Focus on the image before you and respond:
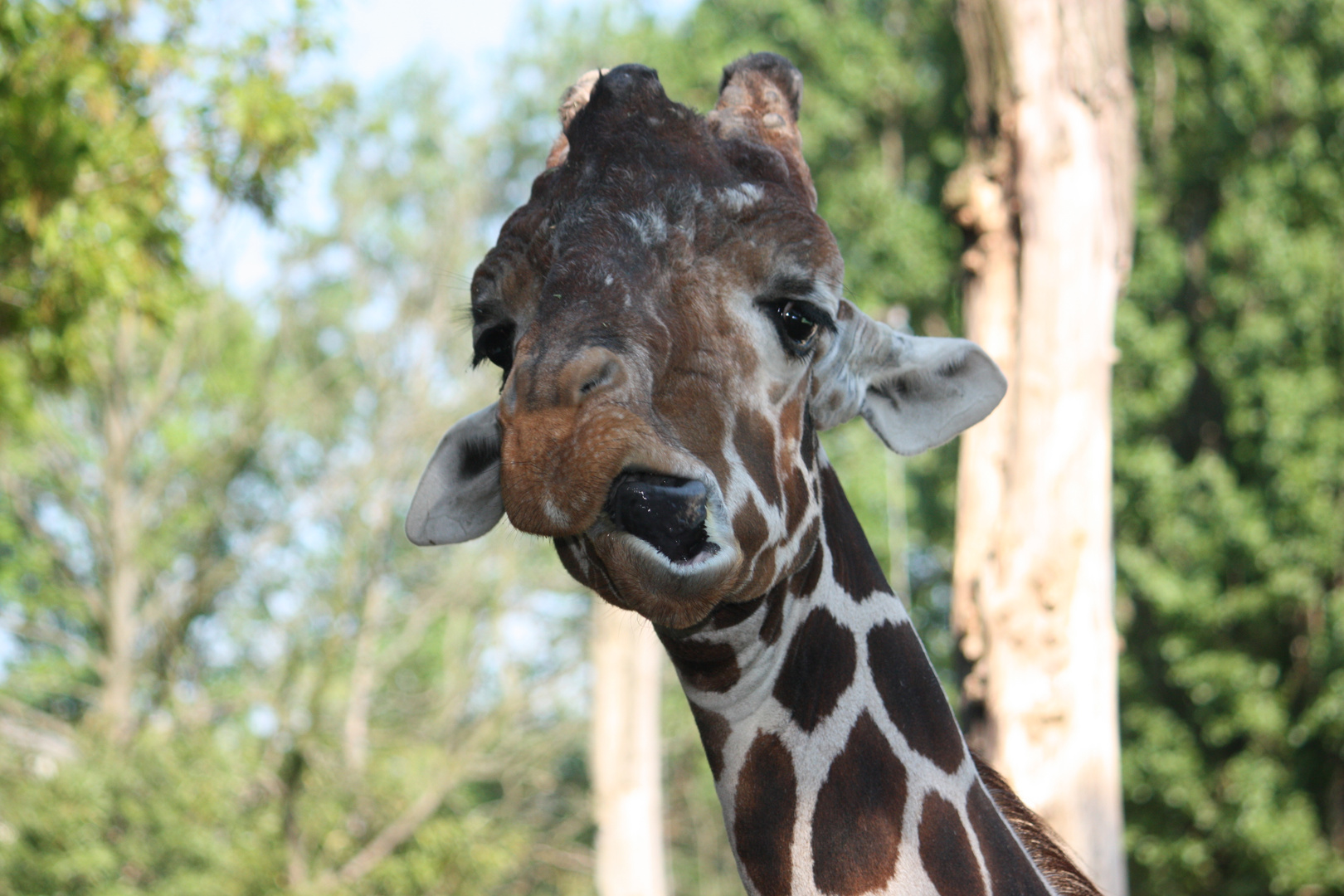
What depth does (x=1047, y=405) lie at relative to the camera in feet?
15.8

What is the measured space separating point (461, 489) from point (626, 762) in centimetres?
1202

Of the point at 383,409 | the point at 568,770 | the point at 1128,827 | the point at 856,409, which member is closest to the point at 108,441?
the point at 383,409

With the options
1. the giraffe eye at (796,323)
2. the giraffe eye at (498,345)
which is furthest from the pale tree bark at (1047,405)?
the giraffe eye at (498,345)

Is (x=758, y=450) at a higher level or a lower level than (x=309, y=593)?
lower

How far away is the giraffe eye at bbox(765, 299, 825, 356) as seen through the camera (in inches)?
94.5

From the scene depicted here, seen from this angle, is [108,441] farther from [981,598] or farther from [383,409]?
[981,598]

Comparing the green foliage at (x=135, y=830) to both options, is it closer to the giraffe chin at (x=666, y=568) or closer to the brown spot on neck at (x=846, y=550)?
the brown spot on neck at (x=846, y=550)

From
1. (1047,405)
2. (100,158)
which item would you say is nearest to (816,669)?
(1047,405)

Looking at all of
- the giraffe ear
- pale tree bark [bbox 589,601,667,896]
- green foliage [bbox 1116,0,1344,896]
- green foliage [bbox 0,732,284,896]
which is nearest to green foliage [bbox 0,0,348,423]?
the giraffe ear

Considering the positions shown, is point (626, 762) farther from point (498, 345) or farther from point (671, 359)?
point (671, 359)

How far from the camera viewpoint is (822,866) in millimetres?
2297

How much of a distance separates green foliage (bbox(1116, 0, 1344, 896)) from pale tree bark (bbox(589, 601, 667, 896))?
5.98m

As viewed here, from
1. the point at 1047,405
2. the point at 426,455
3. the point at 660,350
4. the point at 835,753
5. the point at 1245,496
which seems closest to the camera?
the point at 660,350

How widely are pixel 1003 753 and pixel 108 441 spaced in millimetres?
16551
